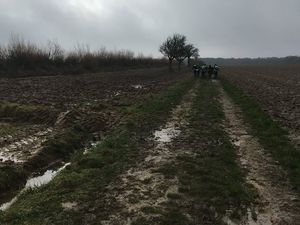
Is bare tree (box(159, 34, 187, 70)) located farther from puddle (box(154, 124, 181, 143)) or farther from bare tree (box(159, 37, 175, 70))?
puddle (box(154, 124, 181, 143))

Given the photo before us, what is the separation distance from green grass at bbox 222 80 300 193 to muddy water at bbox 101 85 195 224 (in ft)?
8.19

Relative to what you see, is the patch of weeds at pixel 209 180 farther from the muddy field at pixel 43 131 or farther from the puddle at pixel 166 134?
the muddy field at pixel 43 131

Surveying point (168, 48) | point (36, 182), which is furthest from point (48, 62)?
point (36, 182)

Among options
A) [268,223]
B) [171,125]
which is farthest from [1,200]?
[171,125]

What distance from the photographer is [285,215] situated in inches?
292

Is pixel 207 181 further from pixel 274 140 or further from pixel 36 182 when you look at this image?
pixel 274 140

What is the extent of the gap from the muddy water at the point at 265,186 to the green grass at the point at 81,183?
2513 mm

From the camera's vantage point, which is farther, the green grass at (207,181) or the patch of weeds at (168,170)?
the patch of weeds at (168,170)

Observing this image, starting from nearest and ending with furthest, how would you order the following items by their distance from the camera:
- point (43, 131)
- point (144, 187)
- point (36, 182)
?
point (144, 187), point (36, 182), point (43, 131)

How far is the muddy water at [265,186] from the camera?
7.29 meters

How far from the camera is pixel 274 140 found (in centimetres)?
1265

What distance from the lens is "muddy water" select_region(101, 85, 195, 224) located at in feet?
24.1

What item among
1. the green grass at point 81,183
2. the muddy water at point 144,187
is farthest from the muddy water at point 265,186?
the green grass at point 81,183

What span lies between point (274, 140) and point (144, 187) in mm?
5399
